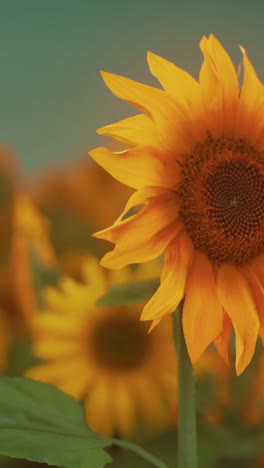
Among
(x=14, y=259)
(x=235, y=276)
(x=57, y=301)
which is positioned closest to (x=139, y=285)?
(x=235, y=276)

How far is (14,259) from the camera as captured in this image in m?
0.88

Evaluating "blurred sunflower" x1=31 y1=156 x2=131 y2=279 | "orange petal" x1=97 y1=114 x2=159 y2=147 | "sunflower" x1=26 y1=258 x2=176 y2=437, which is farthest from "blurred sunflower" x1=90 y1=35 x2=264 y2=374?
"blurred sunflower" x1=31 y1=156 x2=131 y2=279

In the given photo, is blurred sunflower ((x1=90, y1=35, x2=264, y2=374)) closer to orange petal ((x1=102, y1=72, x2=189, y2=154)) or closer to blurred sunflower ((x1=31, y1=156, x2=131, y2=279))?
orange petal ((x1=102, y1=72, x2=189, y2=154))

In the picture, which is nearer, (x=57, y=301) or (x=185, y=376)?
(x=185, y=376)

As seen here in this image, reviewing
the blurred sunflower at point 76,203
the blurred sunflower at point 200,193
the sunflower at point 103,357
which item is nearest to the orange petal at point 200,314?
the blurred sunflower at point 200,193

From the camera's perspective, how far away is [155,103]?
1.29 ft

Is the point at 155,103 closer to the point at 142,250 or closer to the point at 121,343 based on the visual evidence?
the point at 142,250

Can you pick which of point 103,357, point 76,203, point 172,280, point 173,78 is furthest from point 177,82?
point 76,203

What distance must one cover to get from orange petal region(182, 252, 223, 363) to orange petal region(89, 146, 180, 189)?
0.06 meters

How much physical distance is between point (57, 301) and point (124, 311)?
9 cm

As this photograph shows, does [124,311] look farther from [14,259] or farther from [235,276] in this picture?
[235,276]

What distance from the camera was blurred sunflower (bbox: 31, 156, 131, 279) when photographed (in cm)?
97

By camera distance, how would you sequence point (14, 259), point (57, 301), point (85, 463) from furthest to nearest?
point (14, 259), point (57, 301), point (85, 463)

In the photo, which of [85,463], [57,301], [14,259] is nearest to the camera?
[85,463]
